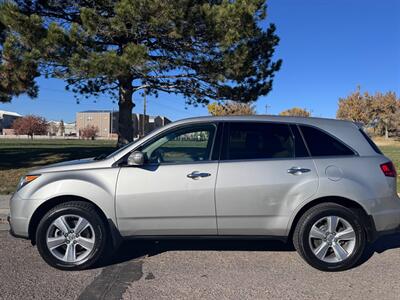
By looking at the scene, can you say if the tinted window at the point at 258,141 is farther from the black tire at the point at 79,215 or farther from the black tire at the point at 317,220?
the black tire at the point at 79,215

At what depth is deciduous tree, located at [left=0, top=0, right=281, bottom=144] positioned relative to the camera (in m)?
12.9

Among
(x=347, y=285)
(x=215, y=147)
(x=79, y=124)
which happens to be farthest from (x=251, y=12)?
(x=79, y=124)

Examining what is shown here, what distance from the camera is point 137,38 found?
1446cm

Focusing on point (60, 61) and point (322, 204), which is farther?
point (60, 61)

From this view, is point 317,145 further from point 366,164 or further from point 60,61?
point 60,61

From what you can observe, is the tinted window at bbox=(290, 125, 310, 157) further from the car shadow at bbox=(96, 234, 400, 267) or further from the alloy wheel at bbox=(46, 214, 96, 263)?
the alloy wheel at bbox=(46, 214, 96, 263)

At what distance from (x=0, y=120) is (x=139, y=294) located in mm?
146599

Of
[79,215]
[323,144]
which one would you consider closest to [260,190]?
[323,144]

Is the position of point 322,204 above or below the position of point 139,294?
above

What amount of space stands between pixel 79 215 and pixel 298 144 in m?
2.58

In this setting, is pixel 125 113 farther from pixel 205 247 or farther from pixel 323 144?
pixel 323 144

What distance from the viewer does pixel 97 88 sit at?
1911 cm

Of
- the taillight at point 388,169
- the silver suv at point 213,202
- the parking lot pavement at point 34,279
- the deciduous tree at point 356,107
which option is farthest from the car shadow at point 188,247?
the deciduous tree at point 356,107

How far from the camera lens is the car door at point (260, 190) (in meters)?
4.86
